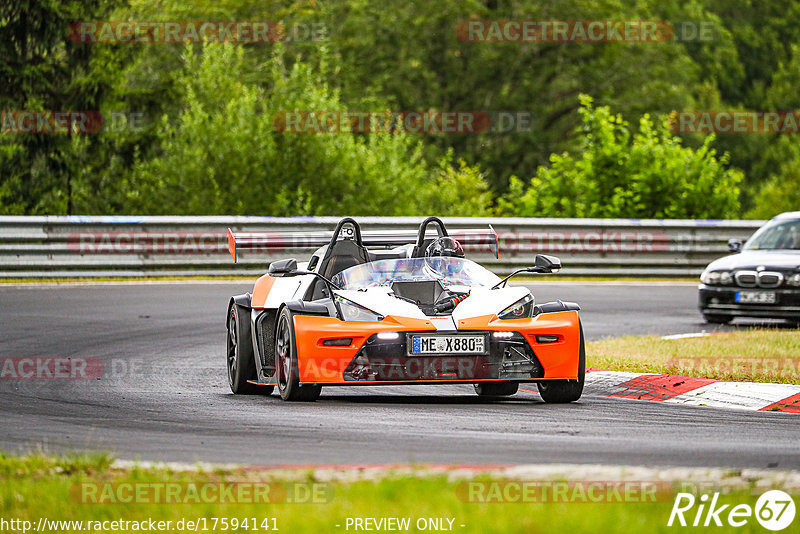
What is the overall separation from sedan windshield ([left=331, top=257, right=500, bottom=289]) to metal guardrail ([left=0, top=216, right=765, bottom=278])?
789cm

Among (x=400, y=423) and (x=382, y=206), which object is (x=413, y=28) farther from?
(x=400, y=423)

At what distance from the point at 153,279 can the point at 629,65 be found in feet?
126

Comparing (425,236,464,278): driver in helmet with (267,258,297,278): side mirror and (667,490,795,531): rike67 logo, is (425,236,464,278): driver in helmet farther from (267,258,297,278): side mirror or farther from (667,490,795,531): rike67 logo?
(667,490,795,531): rike67 logo

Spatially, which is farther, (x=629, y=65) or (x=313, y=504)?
(x=629, y=65)

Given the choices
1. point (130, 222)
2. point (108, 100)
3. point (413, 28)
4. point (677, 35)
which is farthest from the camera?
point (677, 35)

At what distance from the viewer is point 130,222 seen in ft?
70.0

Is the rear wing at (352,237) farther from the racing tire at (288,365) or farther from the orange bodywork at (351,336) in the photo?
the orange bodywork at (351,336)

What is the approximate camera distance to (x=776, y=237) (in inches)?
747

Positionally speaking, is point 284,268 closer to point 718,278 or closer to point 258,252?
point 718,278

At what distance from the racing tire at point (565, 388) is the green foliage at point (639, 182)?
19.5m

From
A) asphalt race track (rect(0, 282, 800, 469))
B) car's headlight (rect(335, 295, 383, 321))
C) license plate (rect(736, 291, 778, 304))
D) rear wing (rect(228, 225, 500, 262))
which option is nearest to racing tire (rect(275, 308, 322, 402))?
asphalt race track (rect(0, 282, 800, 469))

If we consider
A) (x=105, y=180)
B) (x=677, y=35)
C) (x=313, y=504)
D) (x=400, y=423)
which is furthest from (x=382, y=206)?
(x=677, y=35)

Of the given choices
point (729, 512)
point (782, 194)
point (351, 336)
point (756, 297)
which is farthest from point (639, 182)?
point (782, 194)

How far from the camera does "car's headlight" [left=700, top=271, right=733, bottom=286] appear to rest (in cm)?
1758
